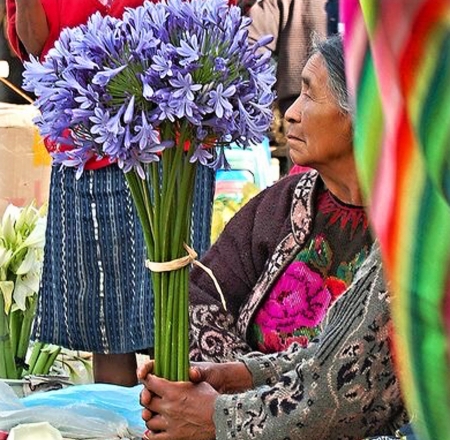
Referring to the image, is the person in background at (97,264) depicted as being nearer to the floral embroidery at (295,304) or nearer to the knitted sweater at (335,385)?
the floral embroidery at (295,304)

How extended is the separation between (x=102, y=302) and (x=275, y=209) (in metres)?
0.99

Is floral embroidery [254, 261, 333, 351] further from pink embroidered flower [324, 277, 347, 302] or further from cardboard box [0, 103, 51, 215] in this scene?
cardboard box [0, 103, 51, 215]

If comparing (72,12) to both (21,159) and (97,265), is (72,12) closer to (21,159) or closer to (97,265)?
(97,265)

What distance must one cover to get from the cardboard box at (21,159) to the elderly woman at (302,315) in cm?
271

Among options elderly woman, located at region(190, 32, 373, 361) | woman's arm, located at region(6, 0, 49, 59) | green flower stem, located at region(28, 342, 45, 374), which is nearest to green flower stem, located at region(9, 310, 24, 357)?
green flower stem, located at region(28, 342, 45, 374)

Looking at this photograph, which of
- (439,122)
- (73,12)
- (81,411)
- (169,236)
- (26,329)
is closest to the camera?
(439,122)

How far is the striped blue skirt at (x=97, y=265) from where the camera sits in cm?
365

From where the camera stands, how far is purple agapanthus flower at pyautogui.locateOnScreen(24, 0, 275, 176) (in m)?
2.26

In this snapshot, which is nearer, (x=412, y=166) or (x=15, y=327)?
(x=412, y=166)

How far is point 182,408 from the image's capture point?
2416mm

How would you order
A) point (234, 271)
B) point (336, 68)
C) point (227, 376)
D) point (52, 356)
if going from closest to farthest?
point (227, 376)
point (336, 68)
point (234, 271)
point (52, 356)

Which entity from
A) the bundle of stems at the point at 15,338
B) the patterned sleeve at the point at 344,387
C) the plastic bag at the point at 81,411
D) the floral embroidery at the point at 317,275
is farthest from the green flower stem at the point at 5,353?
the patterned sleeve at the point at 344,387

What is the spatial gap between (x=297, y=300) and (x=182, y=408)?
0.50m

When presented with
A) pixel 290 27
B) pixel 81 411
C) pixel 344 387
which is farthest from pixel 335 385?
pixel 290 27
